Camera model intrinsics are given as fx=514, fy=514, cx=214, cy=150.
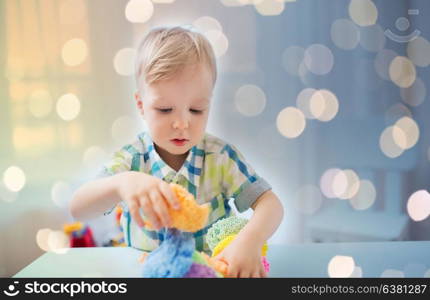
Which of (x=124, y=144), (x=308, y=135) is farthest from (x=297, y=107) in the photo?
(x=124, y=144)

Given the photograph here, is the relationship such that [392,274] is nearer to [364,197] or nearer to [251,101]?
[364,197]

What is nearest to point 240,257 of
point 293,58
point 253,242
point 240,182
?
point 253,242

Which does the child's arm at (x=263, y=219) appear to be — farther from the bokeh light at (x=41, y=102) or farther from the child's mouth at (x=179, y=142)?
the bokeh light at (x=41, y=102)

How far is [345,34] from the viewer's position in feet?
2.73

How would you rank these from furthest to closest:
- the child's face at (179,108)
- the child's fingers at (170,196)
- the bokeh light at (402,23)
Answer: the bokeh light at (402,23)
the child's face at (179,108)
the child's fingers at (170,196)

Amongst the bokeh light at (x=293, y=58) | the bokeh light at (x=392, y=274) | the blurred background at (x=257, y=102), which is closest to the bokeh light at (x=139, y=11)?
the blurred background at (x=257, y=102)

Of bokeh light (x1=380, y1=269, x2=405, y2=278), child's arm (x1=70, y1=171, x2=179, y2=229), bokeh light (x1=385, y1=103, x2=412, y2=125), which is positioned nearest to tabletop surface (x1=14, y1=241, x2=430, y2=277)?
bokeh light (x1=380, y1=269, x2=405, y2=278)

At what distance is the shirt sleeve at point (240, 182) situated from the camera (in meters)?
0.78

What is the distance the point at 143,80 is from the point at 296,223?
343mm

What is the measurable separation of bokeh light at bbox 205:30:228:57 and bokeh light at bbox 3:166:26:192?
1.20ft

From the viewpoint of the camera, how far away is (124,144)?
81 centimetres

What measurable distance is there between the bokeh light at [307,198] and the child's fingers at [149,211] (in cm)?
30

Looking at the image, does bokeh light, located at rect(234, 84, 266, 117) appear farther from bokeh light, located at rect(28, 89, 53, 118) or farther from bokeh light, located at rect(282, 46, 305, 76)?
bokeh light, located at rect(28, 89, 53, 118)

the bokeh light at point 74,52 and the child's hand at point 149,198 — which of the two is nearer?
the child's hand at point 149,198
